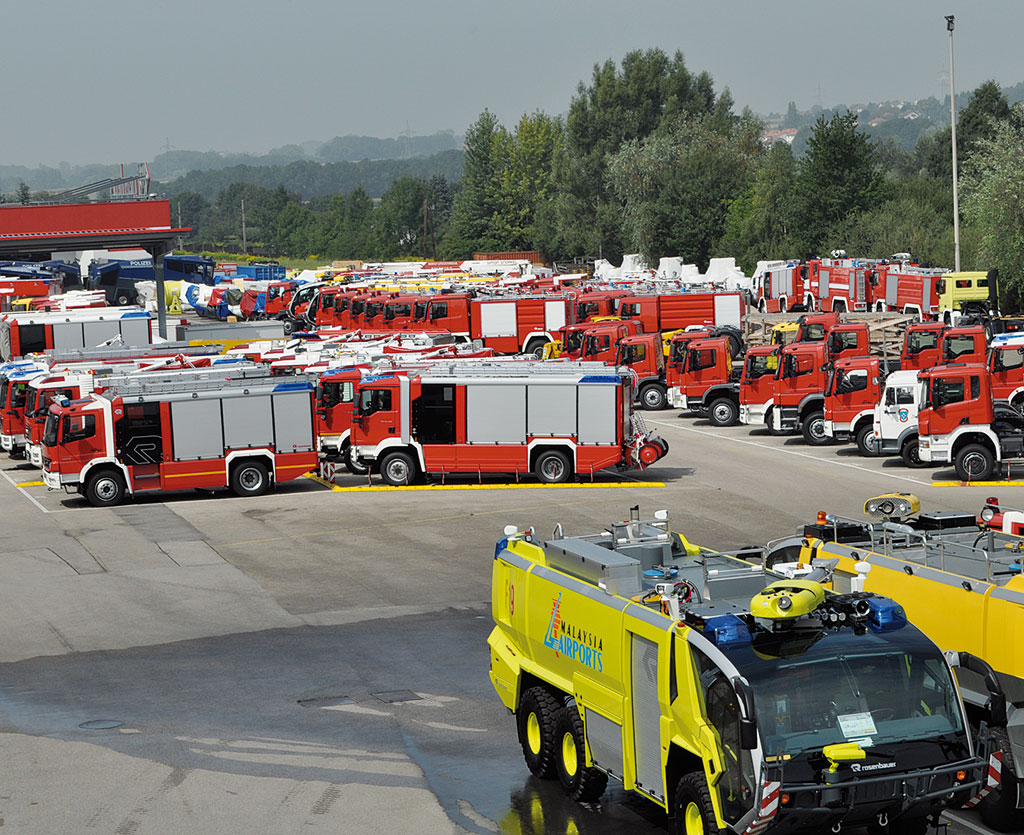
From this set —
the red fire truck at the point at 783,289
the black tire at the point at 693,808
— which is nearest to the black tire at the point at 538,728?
the black tire at the point at 693,808

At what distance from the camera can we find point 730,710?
356 inches

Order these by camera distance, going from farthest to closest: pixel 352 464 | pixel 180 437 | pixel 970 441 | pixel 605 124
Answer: pixel 605 124 < pixel 352 464 < pixel 180 437 < pixel 970 441

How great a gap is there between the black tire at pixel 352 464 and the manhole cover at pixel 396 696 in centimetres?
1717

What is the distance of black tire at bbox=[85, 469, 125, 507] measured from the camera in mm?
30609

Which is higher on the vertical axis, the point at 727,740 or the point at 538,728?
the point at 727,740

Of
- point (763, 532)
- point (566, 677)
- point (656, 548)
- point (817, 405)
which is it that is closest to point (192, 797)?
point (566, 677)

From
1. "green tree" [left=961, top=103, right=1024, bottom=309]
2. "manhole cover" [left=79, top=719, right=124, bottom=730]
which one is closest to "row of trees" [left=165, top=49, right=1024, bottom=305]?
"green tree" [left=961, top=103, right=1024, bottom=309]

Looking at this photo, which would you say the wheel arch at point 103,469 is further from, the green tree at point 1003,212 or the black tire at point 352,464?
the green tree at point 1003,212

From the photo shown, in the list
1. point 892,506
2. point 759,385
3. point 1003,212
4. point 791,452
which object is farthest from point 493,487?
point 1003,212

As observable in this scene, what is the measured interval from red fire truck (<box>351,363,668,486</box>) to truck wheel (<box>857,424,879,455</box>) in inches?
215

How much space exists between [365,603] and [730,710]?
40.1 ft

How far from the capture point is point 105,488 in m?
30.7

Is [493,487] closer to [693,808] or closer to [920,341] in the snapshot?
[920,341]

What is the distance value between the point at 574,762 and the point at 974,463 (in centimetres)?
2103
